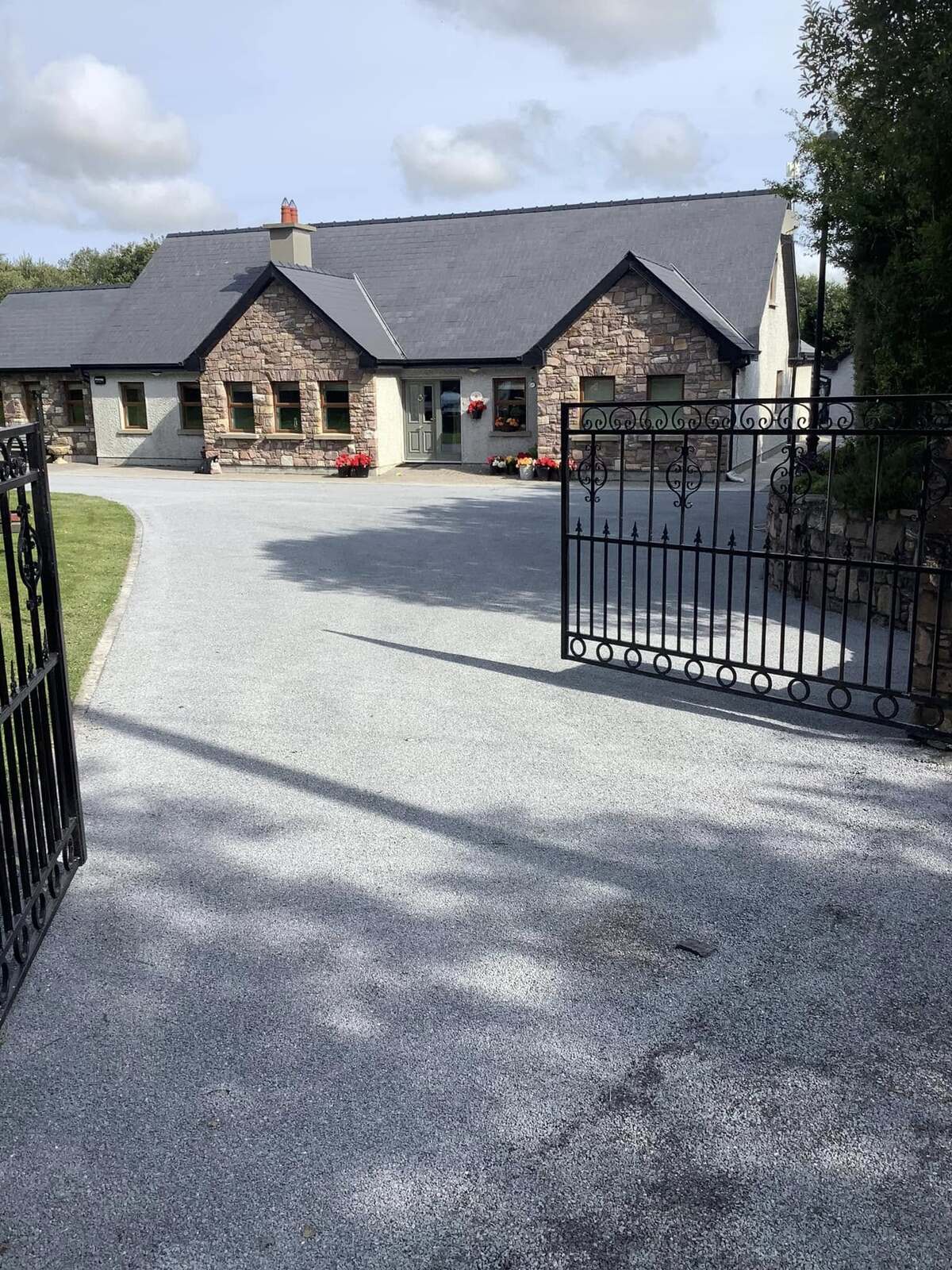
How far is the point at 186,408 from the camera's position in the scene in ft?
105

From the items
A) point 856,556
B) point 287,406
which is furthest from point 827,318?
point 856,556

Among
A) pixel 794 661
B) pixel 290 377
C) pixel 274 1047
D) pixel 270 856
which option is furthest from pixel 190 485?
pixel 274 1047

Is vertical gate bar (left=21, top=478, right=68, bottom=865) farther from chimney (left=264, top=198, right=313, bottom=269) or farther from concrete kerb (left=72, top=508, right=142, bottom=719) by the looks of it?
chimney (left=264, top=198, right=313, bottom=269)

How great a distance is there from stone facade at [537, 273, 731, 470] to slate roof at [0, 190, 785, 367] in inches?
30.0

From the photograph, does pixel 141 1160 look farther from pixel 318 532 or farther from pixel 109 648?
pixel 318 532

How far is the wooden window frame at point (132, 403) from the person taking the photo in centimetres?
3238

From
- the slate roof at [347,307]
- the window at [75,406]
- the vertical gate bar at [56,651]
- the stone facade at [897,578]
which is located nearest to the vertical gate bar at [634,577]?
the stone facade at [897,578]

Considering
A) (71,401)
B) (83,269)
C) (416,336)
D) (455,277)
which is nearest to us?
(416,336)

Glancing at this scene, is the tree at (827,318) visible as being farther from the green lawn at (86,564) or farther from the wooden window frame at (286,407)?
the green lawn at (86,564)

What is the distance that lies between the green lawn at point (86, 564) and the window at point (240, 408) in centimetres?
976

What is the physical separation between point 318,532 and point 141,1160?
14351 mm

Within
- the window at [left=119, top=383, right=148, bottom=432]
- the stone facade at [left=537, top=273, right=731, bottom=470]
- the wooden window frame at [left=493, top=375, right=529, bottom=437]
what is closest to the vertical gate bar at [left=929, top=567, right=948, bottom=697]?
the stone facade at [left=537, top=273, right=731, bottom=470]

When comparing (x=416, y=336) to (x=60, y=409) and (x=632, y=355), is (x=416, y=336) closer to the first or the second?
(x=632, y=355)

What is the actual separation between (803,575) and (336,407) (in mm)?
23734
